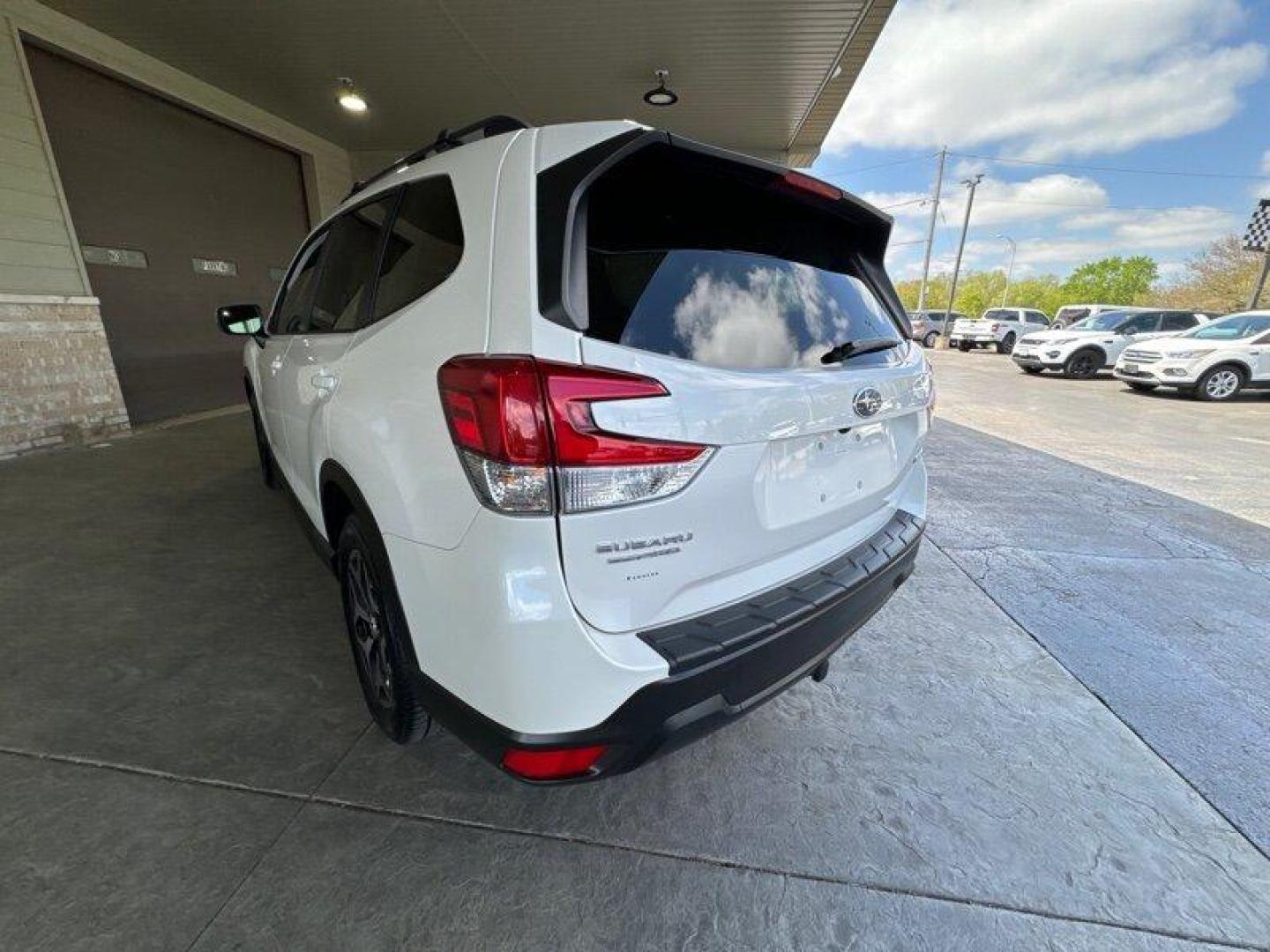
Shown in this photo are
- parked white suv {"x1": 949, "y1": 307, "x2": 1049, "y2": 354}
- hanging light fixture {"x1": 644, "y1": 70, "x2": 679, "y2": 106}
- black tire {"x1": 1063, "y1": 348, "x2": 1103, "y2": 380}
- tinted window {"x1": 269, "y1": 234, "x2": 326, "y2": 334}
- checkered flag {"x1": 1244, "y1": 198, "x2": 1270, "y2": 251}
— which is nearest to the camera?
tinted window {"x1": 269, "y1": 234, "x2": 326, "y2": 334}

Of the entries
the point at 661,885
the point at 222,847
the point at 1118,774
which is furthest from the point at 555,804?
the point at 1118,774

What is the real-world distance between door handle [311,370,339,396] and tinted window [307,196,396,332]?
0.17 meters

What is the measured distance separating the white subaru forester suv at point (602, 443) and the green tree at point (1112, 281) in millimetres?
80139

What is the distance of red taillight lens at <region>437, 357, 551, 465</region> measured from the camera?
1093 mm

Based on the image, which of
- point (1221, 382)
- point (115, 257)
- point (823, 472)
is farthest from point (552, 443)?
point (1221, 382)

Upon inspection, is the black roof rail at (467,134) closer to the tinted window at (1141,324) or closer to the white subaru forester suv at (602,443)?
the white subaru forester suv at (602,443)

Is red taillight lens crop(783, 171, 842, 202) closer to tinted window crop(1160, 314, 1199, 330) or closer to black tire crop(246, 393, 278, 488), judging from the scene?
black tire crop(246, 393, 278, 488)

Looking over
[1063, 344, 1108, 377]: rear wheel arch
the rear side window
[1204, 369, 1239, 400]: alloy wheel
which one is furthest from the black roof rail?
[1063, 344, 1108, 377]: rear wheel arch

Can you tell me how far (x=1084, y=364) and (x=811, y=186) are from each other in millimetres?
16003

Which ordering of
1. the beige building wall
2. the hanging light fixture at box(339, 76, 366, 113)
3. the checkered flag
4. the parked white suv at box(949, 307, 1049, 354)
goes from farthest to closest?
the parked white suv at box(949, 307, 1049, 354)
the checkered flag
the hanging light fixture at box(339, 76, 366, 113)
the beige building wall

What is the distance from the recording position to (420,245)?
61.9 inches

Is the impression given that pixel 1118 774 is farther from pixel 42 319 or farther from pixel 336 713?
pixel 42 319

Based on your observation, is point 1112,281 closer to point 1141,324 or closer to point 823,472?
point 1141,324

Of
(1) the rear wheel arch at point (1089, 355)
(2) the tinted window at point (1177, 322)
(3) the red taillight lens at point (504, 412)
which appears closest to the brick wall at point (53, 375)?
(3) the red taillight lens at point (504, 412)
